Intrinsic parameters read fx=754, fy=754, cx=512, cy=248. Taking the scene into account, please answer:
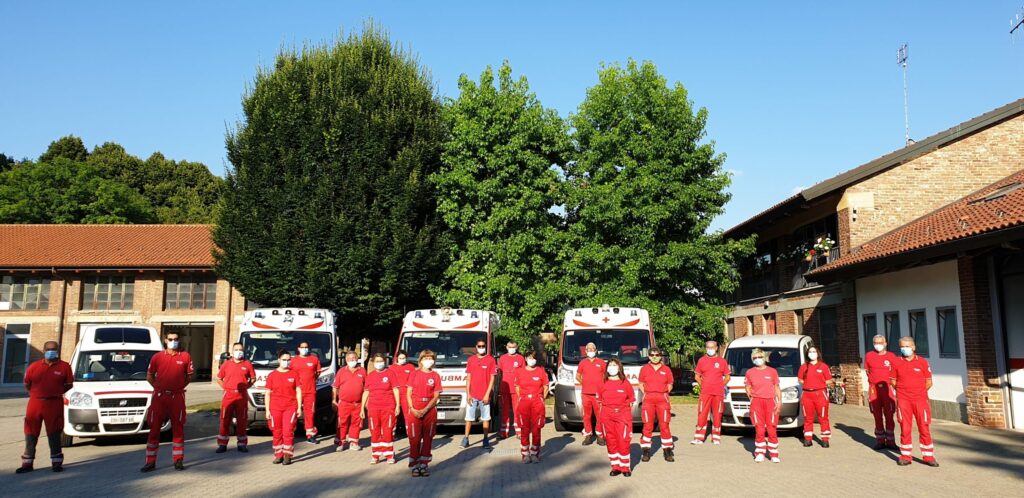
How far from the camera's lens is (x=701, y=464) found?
1138 centimetres

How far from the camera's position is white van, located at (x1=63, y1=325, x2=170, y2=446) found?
1349 centimetres

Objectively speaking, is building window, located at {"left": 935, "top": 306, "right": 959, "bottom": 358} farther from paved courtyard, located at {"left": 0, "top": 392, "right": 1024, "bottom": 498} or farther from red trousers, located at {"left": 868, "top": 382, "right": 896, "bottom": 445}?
red trousers, located at {"left": 868, "top": 382, "right": 896, "bottom": 445}

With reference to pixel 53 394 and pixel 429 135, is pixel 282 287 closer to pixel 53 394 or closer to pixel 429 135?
pixel 429 135

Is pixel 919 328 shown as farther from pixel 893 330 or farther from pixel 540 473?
pixel 540 473

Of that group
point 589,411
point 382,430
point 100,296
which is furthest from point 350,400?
point 100,296

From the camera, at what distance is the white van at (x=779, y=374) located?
1444 cm

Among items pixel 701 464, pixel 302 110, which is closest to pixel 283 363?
pixel 701 464

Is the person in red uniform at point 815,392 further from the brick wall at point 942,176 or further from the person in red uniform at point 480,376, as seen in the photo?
the brick wall at point 942,176

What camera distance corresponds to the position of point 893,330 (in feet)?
65.0

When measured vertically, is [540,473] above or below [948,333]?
below

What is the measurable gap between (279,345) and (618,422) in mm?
8776

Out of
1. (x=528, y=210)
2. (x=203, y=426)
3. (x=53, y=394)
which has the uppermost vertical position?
(x=528, y=210)

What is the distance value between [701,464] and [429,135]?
16469 millimetres

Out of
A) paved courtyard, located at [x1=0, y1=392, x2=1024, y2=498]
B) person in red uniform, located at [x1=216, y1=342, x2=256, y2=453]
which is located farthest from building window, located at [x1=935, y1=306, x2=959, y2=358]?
person in red uniform, located at [x1=216, y1=342, x2=256, y2=453]
